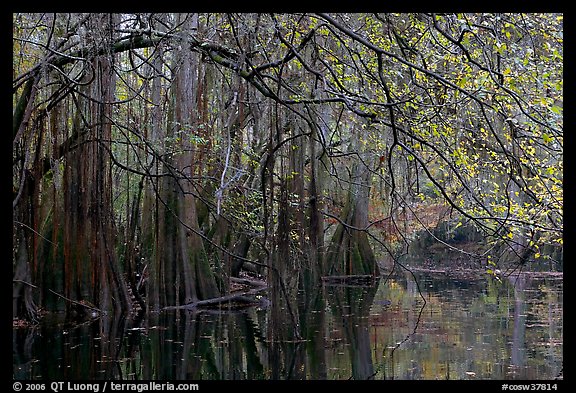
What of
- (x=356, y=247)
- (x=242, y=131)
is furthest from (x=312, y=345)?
(x=356, y=247)

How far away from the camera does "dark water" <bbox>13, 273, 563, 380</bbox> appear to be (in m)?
5.17

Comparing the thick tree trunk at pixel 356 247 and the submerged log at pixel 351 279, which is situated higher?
the thick tree trunk at pixel 356 247

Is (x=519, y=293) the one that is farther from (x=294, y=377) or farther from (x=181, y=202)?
(x=294, y=377)

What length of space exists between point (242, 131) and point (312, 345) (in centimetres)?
268

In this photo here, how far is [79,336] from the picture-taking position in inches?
260

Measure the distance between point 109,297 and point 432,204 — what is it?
12.2 m

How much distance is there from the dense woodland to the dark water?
35cm

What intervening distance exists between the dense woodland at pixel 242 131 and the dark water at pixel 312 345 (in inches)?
13.7

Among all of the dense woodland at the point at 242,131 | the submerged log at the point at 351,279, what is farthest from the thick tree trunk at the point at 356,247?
the dense woodland at the point at 242,131

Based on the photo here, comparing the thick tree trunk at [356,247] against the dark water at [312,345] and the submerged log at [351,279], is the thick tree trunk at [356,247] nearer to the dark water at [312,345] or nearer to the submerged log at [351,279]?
the submerged log at [351,279]

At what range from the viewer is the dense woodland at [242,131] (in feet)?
11.6

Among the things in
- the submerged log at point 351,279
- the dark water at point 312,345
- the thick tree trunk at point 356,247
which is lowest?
the dark water at point 312,345

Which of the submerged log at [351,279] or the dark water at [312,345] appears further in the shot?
the submerged log at [351,279]

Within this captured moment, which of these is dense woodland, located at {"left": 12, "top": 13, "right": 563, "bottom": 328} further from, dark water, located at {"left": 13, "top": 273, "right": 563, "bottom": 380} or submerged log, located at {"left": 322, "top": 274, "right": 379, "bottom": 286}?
submerged log, located at {"left": 322, "top": 274, "right": 379, "bottom": 286}
